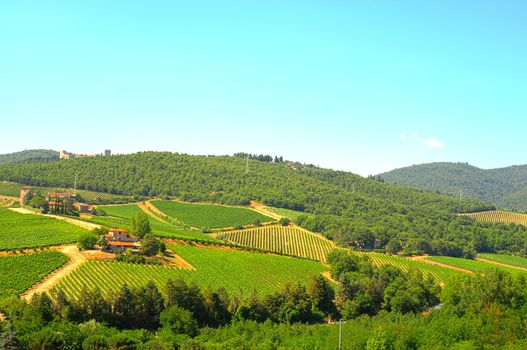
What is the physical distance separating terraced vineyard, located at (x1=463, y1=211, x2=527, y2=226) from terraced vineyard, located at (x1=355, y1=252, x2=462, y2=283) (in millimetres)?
88188

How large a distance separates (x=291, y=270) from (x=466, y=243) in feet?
236

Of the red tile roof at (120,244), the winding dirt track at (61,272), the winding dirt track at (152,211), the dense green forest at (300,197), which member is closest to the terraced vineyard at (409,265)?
the dense green forest at (300,197)

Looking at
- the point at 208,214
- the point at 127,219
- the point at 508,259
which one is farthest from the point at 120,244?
the point at 508,259

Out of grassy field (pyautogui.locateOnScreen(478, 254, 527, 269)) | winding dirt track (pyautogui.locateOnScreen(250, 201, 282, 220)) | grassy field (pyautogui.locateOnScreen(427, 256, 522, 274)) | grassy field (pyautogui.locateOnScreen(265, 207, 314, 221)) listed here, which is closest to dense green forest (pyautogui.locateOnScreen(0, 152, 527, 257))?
winding dirt track (pyautogui.locateOnScreen(250, 201, 282, 220))

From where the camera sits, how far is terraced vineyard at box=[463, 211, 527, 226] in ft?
605

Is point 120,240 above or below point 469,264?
above

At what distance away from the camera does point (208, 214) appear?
447 feet

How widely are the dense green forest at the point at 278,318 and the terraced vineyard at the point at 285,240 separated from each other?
3343cm

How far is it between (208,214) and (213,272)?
61035 millimetres

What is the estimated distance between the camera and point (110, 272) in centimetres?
6762

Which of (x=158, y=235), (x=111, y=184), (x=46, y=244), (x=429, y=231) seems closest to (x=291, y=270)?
(x=158, y=235)

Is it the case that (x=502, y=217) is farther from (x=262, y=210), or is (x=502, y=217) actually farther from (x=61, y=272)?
(x=61, y=272)

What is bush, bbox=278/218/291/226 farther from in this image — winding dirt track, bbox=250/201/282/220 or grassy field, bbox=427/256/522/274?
grassy field, bbox=427/256/522/274

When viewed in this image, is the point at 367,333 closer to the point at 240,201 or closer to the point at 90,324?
the point at 90,324
